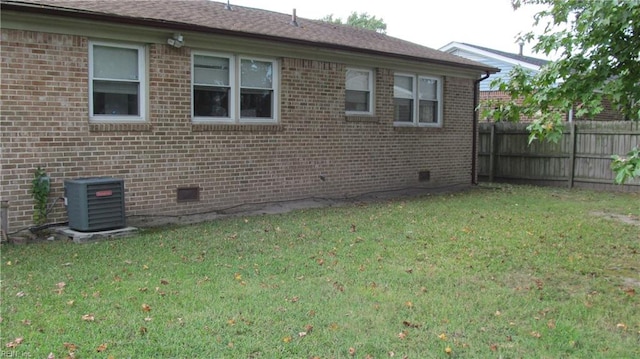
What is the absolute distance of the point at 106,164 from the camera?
9094 millimetres

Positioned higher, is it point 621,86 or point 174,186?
point 621,86

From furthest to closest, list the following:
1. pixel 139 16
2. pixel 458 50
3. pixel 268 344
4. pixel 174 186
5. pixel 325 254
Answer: pixel 458 50, pixel 174 186, pixel 139 16, pixel 325 254, pixel 268 344

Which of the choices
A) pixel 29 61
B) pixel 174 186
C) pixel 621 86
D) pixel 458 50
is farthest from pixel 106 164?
pixel 458 50

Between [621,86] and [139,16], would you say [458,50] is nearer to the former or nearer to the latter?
[139,16]

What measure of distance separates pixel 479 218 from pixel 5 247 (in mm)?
7461

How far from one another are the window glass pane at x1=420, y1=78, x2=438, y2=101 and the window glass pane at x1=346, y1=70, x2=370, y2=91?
2101 mm

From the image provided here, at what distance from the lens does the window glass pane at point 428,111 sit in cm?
1484

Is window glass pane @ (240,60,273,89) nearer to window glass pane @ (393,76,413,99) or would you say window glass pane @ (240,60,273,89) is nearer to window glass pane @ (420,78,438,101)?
window glass pane @ (393,76,413,99)

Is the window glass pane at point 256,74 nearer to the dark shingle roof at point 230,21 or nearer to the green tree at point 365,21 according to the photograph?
the dark shingle roof at point 230,21

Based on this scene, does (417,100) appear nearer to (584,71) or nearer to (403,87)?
(403,87)

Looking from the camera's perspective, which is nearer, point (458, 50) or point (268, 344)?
point (268, 344)

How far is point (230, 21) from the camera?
36.5 ft

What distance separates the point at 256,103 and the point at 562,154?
9.82 meters

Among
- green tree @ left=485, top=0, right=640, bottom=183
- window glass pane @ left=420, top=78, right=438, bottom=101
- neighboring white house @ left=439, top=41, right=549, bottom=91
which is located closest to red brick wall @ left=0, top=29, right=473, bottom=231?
window glass pane @ left=420, top=78, right=438, bottom=101
